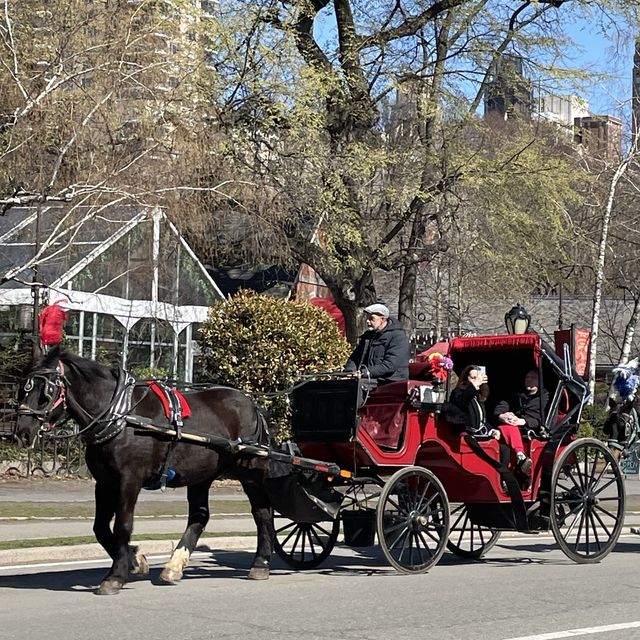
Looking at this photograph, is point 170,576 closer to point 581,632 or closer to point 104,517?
point 104,517

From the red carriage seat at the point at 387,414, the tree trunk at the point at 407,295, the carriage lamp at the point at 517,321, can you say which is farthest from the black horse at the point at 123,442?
the tree trunk at the point at 407,295

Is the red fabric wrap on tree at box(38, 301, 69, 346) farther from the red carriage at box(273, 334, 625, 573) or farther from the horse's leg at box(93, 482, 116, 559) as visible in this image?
the red carriage at box(273, 334, 625, 573)

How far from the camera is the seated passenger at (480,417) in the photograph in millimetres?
11930

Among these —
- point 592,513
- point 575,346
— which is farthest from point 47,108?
point 592,513

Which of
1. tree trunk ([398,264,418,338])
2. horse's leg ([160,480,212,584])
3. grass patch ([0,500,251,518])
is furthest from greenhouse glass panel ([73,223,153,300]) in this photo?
horse's leg ([160,480,212,584])

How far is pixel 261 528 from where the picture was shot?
37.4ft

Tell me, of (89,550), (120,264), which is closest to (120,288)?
(120,264)

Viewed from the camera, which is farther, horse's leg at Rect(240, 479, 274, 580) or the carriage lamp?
the carriage lamp

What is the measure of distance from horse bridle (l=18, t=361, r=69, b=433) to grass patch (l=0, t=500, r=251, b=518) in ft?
21.4

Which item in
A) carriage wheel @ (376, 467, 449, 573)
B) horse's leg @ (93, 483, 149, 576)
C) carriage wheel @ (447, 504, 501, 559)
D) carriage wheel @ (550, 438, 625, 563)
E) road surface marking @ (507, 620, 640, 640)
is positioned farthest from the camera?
carriage wheel @ (447, 504, 501, 559)

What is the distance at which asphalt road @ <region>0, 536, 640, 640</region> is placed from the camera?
8391 millimetres

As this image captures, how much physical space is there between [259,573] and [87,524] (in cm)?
514

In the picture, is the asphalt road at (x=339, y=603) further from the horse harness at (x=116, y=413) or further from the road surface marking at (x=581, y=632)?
the horse harness at (x=116, y=413)

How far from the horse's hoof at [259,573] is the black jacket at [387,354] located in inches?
82.4
